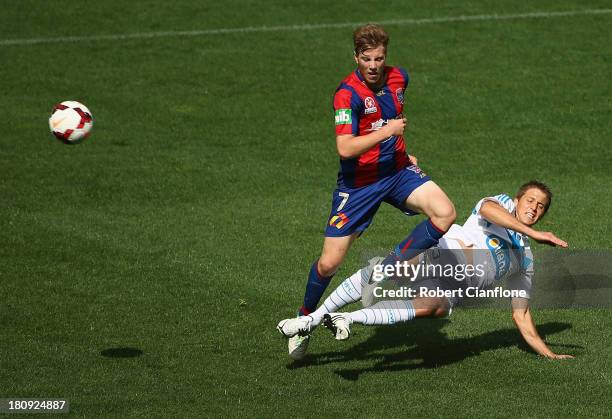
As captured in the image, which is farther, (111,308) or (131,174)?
(131,174)

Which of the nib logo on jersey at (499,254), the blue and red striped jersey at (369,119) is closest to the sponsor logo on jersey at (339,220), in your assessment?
the blue and red striped jersey at (369,119)

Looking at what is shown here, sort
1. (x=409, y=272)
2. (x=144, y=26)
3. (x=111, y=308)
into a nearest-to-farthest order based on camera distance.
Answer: (x=409, y=272) → (x=111, y=308) → (x=144, y=26)

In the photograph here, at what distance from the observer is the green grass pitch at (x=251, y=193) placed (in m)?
9.29

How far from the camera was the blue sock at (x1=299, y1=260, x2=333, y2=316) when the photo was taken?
388 inches

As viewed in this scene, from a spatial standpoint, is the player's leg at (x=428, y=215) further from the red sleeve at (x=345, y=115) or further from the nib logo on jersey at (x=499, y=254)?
the red sleeve at (x=345, y=115)

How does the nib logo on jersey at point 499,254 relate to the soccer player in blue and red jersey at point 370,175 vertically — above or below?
below

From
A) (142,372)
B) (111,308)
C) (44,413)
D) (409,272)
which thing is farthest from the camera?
(111,308)

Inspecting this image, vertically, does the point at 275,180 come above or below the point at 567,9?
below

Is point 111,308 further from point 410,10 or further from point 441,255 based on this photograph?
point 410,10

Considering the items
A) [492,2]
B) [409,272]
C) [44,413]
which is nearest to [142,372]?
[44,413]

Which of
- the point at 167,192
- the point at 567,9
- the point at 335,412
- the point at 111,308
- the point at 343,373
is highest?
the point at 567,9

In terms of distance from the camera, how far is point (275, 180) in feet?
51.8

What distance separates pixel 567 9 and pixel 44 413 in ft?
54.9

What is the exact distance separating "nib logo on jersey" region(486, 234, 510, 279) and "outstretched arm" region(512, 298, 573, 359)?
0.97ft
